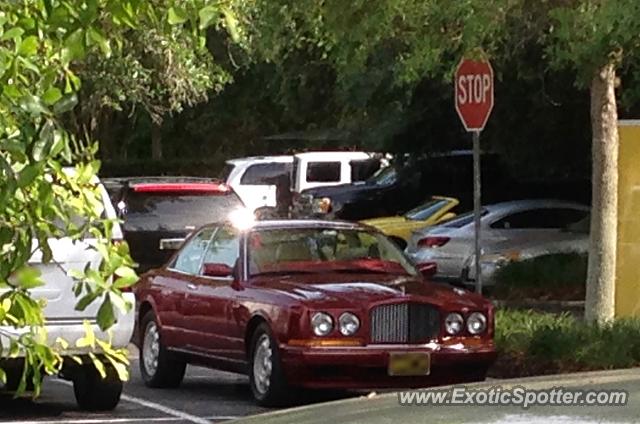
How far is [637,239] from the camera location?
15.3m

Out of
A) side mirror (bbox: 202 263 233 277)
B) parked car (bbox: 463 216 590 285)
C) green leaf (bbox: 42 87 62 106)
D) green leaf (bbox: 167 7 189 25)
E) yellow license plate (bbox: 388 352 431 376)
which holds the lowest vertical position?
parked car (bbox: 463 216 590 285)

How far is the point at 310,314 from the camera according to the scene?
12.3 m

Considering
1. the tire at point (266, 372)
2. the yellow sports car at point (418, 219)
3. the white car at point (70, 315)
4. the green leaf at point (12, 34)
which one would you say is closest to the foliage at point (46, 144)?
the green leaf at point (12, 34)

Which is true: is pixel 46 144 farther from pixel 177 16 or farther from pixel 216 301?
pixel 216 301

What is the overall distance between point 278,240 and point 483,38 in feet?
8.31

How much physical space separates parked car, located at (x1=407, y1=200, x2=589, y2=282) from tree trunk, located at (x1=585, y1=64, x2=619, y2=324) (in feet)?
25.0

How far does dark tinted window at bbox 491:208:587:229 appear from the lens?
2447 cm

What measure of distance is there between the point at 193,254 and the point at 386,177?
1625 cm

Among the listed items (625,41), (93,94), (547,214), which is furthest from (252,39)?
(625,41)

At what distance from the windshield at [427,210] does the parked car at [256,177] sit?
5.44 meters

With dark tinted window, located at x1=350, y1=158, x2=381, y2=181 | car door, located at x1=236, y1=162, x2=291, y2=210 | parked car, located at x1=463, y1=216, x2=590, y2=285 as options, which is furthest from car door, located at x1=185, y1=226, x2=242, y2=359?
dark tinted window, located at x1=350, y1=158, x2=381, y2=181

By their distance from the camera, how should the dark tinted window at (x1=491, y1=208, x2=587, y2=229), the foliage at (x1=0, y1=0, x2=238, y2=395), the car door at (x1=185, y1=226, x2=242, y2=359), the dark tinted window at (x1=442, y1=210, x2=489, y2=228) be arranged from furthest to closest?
the dark tinted window at (x1=491, y1=208, x2=587, y2=229)
the dark tinted window at (x1=442, y1=210, x2=489, y2=228)
the car door at (x1=185, y1=226, x2=242, y2=359)
the foliage at (x1=0, y1=0, x2=238, y2=395)

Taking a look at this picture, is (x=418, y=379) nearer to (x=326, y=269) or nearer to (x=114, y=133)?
(x=326, y=269)

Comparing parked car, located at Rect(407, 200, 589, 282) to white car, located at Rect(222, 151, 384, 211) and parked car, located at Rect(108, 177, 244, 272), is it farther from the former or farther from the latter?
white car, located at Rect(222, 151, 384, 211)
